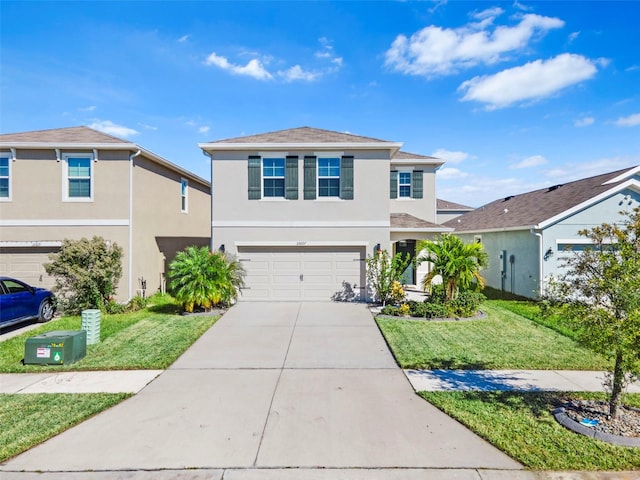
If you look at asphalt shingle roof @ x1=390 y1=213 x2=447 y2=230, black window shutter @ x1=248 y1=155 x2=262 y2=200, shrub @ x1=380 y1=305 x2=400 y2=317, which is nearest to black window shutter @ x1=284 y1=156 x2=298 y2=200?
black window shutter @ x1=248 y1=155 x2=262 y2=200

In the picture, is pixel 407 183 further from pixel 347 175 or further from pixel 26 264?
pixel 26 264

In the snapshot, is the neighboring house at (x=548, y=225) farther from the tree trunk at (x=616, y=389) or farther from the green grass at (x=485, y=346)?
the tree trunk at (x=616, y=389)

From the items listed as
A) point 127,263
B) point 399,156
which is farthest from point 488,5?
point 127,263

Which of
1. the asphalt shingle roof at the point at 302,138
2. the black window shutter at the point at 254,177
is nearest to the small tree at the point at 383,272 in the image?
the asphalt shingle roof at the point at 302,138

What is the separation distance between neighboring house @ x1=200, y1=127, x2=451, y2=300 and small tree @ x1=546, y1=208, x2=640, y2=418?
8.35 meters

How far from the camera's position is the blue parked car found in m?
9.36

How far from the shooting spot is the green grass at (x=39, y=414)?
451 cm

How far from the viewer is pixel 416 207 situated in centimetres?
1767

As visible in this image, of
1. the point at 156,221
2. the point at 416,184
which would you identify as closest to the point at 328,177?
the point at 416,184

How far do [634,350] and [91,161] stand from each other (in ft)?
50.2

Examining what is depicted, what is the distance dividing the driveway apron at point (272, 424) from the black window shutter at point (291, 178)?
681 cm

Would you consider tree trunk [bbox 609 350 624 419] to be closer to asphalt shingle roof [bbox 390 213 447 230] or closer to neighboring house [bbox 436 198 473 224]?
asphalt shingle roof [bbox 390 213 447 230]

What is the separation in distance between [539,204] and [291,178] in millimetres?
11591

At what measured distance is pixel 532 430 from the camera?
4.67 meters
